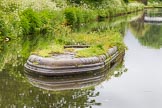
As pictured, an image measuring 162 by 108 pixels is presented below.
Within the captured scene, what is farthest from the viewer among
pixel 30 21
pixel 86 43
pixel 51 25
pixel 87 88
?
pixel 51 25

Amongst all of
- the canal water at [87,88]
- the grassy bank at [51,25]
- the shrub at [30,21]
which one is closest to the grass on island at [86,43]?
the grassy bank at [51,25]

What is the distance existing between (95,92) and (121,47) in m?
6.34

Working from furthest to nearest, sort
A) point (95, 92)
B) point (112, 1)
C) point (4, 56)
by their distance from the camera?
1. point (112, 1)
2. point (4, 56)
3. point (95, 92)

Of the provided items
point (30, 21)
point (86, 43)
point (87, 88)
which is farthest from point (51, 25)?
point (87, 88)

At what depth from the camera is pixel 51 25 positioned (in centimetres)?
3012

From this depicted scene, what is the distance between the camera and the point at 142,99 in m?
11.8

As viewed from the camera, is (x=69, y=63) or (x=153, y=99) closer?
(x=153, y=99)

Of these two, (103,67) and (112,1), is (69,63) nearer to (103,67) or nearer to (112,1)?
(103,67)

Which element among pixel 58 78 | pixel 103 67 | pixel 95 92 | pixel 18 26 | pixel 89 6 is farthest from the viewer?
pixel 89 6

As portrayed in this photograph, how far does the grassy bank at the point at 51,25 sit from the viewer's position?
1790 centimetres

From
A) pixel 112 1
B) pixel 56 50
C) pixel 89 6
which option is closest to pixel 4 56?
pixel 56 50

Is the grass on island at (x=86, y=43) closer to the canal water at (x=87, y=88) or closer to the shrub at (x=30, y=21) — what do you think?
the canal water at (x=87, y=88)

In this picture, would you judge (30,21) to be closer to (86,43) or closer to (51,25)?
(51,25)

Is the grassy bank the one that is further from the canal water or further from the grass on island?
the canal water
